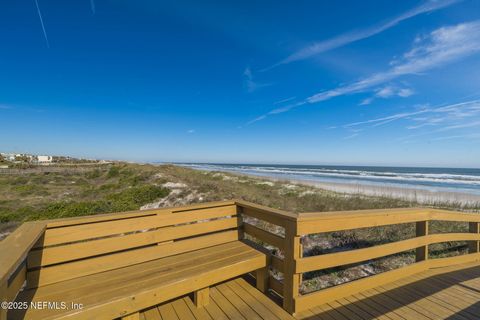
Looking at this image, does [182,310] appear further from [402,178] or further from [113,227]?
[402,178]

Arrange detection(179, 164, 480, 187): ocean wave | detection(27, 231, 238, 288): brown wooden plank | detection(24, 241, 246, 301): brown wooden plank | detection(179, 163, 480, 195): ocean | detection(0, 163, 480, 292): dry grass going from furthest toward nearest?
detection(179, 164, 480, 187): ocean wave, detection(179, 163, 480, 195): ocean, detection(0, 163, 480, 292): dry grass, detection(27, 231, 238, 288): brown wooden plank, detection(24, 241, 246, 301): brown wooden plank

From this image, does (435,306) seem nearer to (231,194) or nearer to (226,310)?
(226,310)

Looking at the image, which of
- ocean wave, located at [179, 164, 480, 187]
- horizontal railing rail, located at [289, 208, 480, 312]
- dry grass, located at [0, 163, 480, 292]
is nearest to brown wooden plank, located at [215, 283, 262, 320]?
horizontal railing rail, located at [289, 208, 480, 312]

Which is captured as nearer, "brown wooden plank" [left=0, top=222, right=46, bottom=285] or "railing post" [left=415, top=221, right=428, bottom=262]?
"brown wooden plank" [left=0, top=222, right=46, bottom=285]

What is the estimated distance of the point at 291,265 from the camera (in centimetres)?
247

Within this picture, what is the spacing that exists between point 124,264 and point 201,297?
896 mm

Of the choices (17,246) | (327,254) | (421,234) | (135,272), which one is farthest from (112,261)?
(421,234)

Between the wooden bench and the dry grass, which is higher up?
the wooden bench

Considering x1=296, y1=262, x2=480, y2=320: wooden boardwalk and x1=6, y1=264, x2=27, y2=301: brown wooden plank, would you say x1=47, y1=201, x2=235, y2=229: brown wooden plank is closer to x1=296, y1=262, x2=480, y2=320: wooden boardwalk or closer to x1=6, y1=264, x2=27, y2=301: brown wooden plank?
x1=6, y1=264, x2=27, y2=301: brown wooden plank

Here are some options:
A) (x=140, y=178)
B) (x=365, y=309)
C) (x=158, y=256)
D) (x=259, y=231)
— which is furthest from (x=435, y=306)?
(x=140, y=178)

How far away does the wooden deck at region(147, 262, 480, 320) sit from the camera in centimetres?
244

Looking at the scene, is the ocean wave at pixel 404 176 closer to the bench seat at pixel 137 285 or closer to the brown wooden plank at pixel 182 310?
the bench seat at pixel 137 285

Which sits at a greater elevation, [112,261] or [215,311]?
[112,261]

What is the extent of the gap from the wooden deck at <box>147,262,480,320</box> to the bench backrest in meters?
0.58
